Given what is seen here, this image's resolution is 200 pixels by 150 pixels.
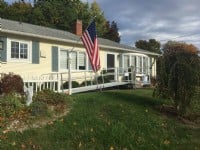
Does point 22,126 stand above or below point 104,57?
below

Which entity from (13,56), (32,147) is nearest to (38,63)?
(13,56)

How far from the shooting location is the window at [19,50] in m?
22.0

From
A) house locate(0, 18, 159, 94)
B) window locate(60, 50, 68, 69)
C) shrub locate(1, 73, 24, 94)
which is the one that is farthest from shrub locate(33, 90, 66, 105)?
window locate(60, 50, 68, 69)

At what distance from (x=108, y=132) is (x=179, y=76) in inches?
144

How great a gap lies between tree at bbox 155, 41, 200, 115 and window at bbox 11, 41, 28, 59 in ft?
36.0

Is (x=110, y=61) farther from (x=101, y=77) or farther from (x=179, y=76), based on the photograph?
(x=179, y=76)

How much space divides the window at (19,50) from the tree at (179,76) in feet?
36.0

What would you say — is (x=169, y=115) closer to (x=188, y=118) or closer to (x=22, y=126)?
(x=188, y=118)

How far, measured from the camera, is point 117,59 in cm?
3192

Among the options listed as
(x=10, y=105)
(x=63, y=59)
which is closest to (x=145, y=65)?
(x=63, y=59)

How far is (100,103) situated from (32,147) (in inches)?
184

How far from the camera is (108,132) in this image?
10.5m

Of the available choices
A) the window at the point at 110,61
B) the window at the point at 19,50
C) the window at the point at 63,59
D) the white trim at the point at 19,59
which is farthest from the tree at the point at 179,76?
the window at the point at 110,61

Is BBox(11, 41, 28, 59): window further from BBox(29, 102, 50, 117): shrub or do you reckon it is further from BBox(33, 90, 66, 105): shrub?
BBox(29, 102, 50, 117): shrub
